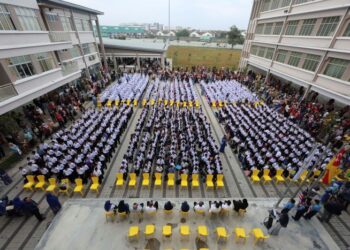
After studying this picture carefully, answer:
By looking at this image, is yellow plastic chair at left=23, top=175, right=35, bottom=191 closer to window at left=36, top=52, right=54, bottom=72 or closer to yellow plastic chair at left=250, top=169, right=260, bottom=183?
window at left=36, top=52, right=54, bottom=72

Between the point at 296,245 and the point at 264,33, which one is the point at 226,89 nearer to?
the point at 264,33

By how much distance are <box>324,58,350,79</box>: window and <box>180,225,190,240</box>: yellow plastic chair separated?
20437 mm

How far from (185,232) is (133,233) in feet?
7.32

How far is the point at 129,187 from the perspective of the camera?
1041 cm

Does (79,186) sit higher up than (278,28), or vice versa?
(278,28)

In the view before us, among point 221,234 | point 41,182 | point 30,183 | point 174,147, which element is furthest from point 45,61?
point 221,234

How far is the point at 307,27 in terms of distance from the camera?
21.0 metres

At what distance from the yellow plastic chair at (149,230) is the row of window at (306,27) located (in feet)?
76.4

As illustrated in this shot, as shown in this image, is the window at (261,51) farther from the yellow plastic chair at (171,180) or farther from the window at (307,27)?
the yellow plastic chair at (171,180)

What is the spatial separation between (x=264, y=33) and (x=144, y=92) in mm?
23510

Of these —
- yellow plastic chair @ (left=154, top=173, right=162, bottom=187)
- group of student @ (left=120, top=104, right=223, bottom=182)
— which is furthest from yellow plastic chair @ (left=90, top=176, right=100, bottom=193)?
yellow plastic chair @ (left=154, top=173, right=162, bottom=187)

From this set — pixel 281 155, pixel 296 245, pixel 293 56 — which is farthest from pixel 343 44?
pixel 296 245

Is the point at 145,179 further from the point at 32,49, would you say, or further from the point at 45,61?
the point at 45,61

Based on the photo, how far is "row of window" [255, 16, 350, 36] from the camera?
58.0ft
